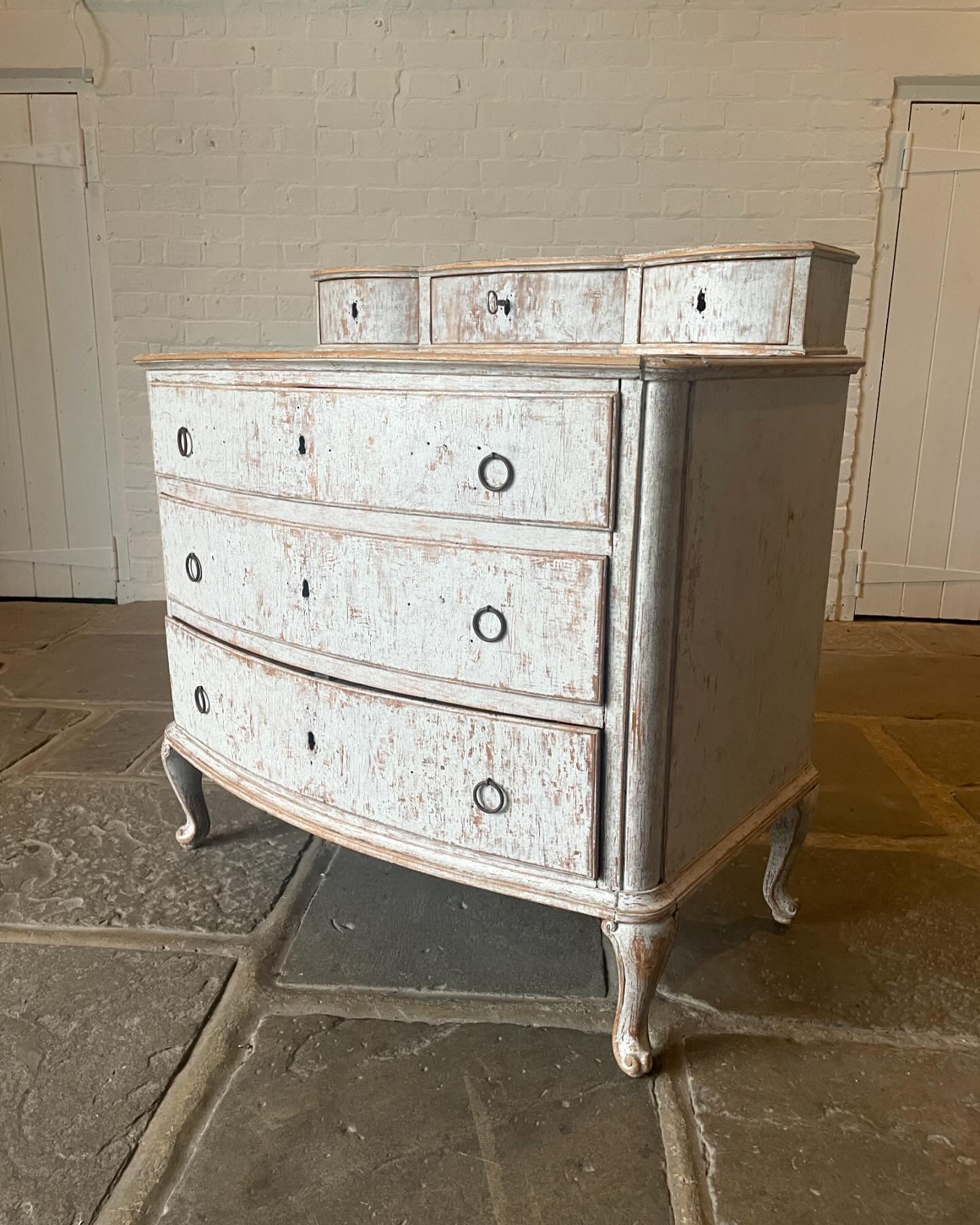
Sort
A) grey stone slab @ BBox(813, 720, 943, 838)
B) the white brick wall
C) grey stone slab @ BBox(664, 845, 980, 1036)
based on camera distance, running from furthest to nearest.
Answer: the white brick wall
grey stone slab @ BBox(813, 720, 943, 838)
grey stone slab @ BBox(664, 845, 980, 1036)

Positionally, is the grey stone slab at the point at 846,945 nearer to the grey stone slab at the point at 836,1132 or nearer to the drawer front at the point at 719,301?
the grey stone slab at the point at 836,1132

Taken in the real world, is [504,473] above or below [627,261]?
below

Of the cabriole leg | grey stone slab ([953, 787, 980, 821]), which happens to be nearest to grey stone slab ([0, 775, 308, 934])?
the cabriole leg

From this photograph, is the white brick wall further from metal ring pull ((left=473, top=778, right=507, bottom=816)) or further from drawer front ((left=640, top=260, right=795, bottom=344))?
metal ring pull ((left=473, top=778, right=507, bottom=816))

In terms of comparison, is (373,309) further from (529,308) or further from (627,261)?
(627,261)

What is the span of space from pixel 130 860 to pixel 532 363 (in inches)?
61.7

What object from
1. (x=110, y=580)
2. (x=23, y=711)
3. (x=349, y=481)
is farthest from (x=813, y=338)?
(x=110, y=580)

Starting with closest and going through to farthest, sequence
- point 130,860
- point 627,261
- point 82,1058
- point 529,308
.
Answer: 1. point 82,1058
2. point 627,261
3. point 529,308
4. point 130,860

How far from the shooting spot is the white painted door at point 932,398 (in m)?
3.90

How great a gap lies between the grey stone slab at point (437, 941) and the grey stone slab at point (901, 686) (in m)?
1.68

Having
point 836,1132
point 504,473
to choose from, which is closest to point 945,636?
point 836,1132

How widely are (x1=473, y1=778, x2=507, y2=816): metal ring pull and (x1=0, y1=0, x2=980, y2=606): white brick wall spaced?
306cm

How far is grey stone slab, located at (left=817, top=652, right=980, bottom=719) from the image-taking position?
3281 mm

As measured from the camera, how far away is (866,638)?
4117 millimetres
